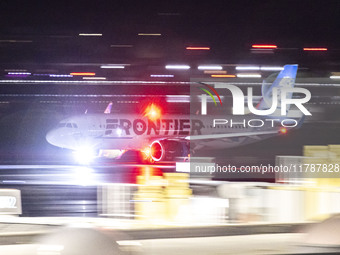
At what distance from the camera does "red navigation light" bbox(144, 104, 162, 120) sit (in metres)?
14.7

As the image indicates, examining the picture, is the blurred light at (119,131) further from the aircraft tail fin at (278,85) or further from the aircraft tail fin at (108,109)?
the aircraft tail fin at (278,85)

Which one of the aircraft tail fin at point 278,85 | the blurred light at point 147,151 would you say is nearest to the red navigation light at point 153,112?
the blurred light at point 147,151

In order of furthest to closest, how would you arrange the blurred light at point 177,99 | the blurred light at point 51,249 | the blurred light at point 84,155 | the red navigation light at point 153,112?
the blurred light at point 84,155, the red navigation light at point 153,112, the blurred light at point 177,99, the blurred light at point 51,249

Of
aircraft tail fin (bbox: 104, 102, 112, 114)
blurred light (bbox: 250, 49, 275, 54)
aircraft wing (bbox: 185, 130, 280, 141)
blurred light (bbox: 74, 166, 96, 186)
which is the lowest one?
blurred light (bbox: 74, 166, 96, 186)

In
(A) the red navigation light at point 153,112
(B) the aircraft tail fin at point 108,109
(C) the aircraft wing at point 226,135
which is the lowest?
(C) the aircraft wing at point 226,135

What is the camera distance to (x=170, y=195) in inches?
210

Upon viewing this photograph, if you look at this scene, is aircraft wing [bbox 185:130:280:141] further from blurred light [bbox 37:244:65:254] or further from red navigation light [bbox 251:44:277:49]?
blurred light [bbox 37:244:65:254]

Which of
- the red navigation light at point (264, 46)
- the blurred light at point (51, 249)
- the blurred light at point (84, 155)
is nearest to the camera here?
the blurred light at point (51, 249)

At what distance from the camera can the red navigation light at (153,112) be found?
1475cm

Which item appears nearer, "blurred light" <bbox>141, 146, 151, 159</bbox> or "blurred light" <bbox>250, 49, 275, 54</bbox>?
"blurred light" <bbox>250, 49, 275, 54</bbox>

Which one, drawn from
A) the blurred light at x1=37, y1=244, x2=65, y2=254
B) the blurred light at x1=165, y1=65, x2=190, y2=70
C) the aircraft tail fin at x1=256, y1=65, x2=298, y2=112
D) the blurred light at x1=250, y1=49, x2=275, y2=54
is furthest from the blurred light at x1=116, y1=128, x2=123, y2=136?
the blurred light at x1=37, y1=244, x2=65, y2=254

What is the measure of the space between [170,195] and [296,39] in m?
4.21

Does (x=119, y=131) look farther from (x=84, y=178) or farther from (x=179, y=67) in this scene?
(x=179, y=67)

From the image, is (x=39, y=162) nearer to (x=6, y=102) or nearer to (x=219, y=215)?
(x=6, y=102)
